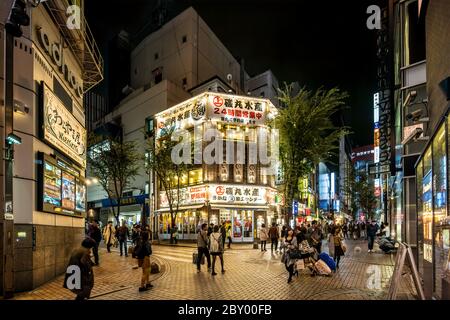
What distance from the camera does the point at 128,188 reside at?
48.8 m

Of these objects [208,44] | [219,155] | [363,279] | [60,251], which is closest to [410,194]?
[363,279]

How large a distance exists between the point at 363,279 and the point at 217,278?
484 cm

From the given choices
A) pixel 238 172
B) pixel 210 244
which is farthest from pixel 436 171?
pixel 238 172

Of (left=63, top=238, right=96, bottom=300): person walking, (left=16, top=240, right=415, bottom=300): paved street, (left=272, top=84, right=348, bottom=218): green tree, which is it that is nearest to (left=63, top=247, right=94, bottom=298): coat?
(left=63, top=238, right=96, bottom=300): person walking

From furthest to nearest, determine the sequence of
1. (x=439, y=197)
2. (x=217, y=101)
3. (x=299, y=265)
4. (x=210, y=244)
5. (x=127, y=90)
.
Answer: (x=127, y=90) < (x=217, y=101) < (x=210, y=244) < (x=299, y=265) < (x=439, y=197)

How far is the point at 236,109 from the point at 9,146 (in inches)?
1000

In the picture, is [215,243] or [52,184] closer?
[52,184]

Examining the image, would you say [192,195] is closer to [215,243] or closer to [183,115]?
[183,115]

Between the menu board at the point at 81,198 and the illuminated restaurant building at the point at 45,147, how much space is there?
0.05 meters

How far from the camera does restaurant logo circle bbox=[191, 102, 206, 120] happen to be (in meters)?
32.9

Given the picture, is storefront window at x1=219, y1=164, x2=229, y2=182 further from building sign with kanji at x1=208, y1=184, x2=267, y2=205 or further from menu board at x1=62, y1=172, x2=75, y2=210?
menu board at x1=62, y1=172, x2=75, y2=210

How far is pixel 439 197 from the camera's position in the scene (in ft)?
23.8

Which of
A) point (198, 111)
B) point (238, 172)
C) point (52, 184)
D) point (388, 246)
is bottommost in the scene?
point (388, 246)

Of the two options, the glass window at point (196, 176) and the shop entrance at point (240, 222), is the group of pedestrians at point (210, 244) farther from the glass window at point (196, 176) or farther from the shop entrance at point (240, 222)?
the glass window at point (196, 176)
